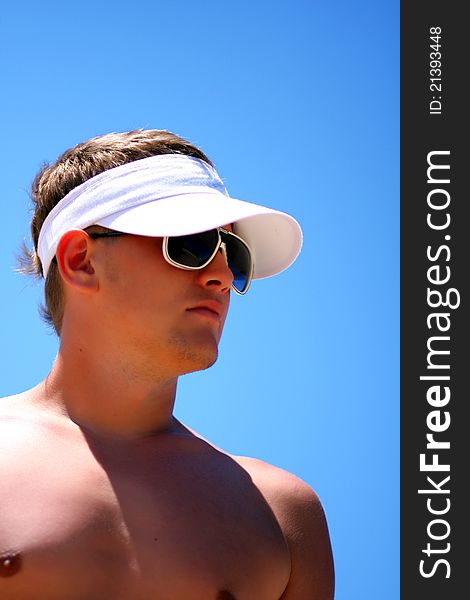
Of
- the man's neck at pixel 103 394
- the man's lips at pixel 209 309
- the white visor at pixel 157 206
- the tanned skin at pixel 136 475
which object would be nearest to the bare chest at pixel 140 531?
the tanned skin at pixel 136 475

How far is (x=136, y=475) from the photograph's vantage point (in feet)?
10.2

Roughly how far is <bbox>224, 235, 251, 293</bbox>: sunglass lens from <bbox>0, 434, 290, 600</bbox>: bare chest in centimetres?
63

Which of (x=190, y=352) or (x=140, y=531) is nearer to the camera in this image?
(x=140, y=531)

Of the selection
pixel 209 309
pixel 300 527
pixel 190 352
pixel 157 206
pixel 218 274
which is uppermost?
pixel 157 206

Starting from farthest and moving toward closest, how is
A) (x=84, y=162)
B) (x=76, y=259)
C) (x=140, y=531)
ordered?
1. (x=84, y=162)
2. (x=76, y=259)
3. (x=140, y=531)

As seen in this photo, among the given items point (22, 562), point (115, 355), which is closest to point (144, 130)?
point (115, 355)

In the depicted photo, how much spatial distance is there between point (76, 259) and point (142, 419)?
0.59 m

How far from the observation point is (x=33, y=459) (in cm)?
295

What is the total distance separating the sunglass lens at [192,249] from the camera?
3.11m

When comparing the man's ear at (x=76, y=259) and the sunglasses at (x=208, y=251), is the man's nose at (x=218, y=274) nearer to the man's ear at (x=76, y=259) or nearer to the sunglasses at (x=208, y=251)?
the sunglasses at (x=208, y=251)

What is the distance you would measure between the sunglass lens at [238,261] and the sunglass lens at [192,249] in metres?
0.16

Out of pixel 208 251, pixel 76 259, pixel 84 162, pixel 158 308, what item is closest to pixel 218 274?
pixel 208 251

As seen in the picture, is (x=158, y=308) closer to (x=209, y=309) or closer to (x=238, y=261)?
(x=209, y=309)

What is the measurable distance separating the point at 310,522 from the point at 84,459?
86 cm
